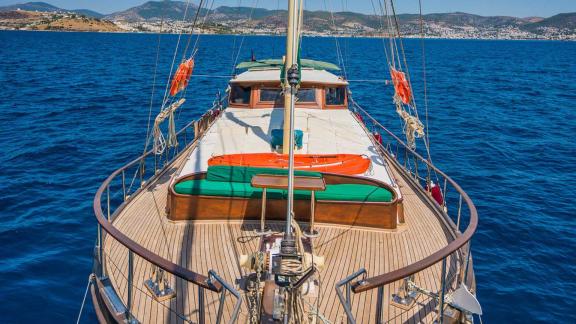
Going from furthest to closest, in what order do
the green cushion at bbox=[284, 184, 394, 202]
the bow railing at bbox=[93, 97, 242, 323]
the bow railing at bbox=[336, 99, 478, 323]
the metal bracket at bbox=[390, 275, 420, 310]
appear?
the green cushion at bbox=[284, 184, 394, 202] → the metal bracket at bbox=[390, 275, 420, 310] → the bow railing at bbox=[336, 99, 478, 323] → the bow railing at bbox=[93, 97, 242, 323]

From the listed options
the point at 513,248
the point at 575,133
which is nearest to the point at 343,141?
the point at 513,248

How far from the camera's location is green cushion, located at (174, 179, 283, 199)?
8328 mm

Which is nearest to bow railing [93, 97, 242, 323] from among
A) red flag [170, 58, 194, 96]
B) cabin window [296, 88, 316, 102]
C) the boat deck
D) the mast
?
the mast

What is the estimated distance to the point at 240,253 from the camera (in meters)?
7.57

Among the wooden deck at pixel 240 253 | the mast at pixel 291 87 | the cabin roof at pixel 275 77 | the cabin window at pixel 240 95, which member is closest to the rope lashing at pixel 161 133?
the wooden deck at pixel 240 253

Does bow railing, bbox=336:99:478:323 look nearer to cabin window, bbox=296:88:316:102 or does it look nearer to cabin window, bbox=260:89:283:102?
cabin window, bbox=296:88:316:102

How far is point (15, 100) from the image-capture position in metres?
30.6

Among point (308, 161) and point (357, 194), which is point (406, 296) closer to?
point (357, 194)

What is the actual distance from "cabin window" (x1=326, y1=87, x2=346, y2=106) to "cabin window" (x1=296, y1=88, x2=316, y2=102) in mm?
582

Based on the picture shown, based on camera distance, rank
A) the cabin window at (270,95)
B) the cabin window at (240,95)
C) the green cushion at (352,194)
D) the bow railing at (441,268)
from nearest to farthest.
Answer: the bow railing at (441,268) → the green cushion at (352,194) → the cabin window at (270,95) → the cabin window at (240,95)

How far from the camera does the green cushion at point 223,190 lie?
833cm

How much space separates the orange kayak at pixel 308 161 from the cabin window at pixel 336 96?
5.48m

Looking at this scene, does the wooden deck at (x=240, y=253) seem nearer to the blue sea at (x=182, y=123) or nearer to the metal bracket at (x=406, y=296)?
the metal bracket at (x=406, y=296)

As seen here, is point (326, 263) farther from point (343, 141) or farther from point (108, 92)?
point (108, 92)
